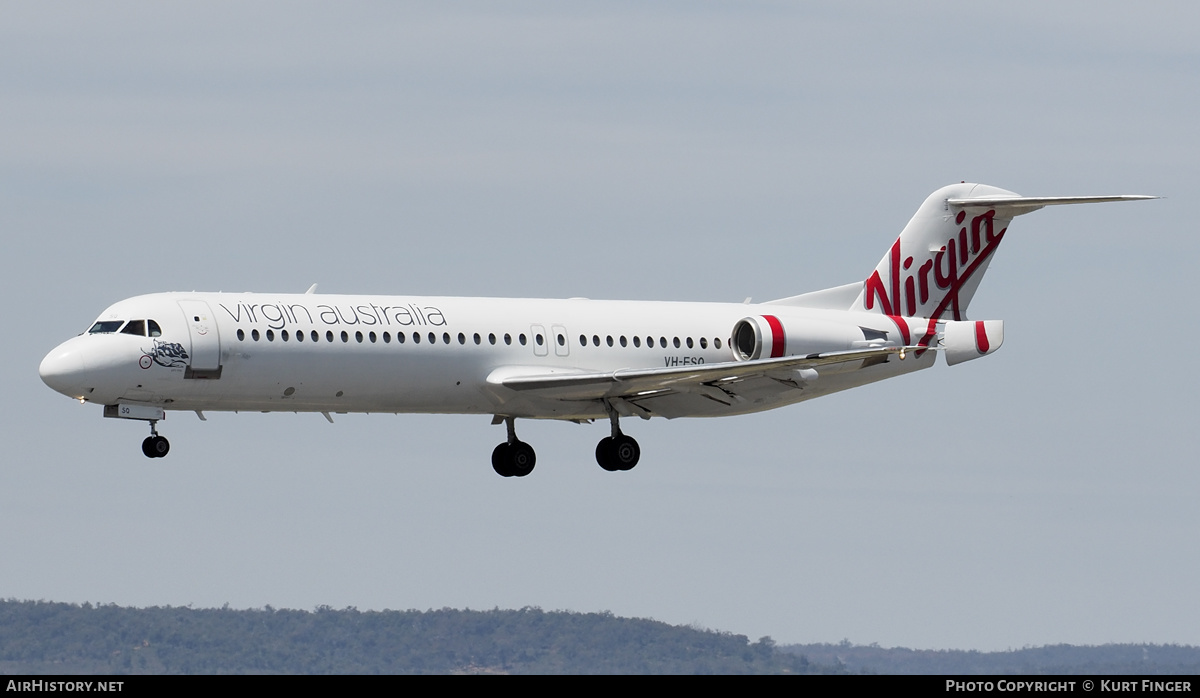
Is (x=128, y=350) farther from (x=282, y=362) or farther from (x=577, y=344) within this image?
(x=577, y=344)

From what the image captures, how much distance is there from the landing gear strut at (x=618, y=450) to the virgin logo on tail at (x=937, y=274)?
7.97 metres

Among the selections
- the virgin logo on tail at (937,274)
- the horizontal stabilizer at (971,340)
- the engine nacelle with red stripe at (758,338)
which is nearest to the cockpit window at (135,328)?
the engine nacelle with red stripe at (758,338)

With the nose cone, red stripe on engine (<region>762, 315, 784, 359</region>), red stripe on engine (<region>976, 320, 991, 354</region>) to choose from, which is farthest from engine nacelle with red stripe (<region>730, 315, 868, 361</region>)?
the nose cone

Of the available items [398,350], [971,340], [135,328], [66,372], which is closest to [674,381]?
[398,350]

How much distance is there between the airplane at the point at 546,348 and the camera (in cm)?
4175

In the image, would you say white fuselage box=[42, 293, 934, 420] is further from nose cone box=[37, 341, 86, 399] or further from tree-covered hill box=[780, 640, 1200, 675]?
tree-covered hill box=[780, 640, 1200, 675]

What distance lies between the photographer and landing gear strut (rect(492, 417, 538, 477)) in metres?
48.6

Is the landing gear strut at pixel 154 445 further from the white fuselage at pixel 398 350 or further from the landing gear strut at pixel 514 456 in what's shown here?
the landing gear strut at pixel 514 456

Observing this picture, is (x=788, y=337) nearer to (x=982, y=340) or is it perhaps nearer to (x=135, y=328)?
Result: (x=982, y=340)

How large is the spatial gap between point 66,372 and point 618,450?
1370cm

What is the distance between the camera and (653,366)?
47.7 metres

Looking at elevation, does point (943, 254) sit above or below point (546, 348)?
above

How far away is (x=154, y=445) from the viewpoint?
42062 mm
